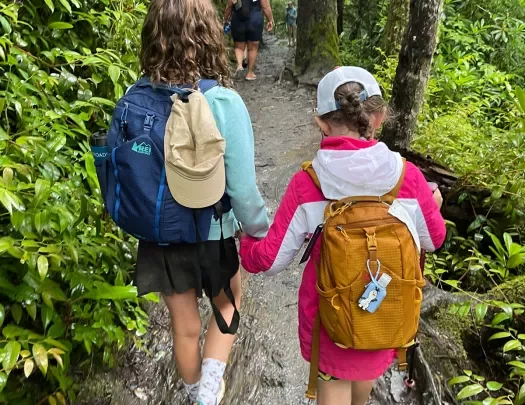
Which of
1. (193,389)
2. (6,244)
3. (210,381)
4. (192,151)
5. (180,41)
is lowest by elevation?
(193,389)

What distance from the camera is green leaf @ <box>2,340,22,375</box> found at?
2.25m

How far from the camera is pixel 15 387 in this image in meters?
2.89

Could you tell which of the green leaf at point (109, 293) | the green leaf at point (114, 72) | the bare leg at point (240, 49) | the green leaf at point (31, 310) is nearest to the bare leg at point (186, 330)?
the green leaf at point (109, 293)

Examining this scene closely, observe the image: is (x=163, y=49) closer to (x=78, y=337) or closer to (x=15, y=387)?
(x=78, y=337)

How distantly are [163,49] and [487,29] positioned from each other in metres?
9.10

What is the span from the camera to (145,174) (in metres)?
2.03

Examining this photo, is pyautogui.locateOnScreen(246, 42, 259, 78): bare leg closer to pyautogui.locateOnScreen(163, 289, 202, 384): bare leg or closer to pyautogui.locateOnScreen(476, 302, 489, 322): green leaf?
pyautogui.locateOnScreen(476, 302, 489, 322): green leaf

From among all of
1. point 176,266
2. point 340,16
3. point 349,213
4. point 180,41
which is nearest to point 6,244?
point 176,266

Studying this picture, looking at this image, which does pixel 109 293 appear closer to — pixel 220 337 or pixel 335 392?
pixel 220 337

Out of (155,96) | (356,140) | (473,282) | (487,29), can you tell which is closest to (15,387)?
(155,96)

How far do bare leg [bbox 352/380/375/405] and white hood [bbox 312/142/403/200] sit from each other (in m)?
0.98

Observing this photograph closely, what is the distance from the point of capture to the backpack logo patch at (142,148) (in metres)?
2.01

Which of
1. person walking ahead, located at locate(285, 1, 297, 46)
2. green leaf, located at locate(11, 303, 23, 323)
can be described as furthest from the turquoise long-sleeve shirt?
person walking ahead, located at locate(285, 1, 297, 46)

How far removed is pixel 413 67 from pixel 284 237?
323 cm
